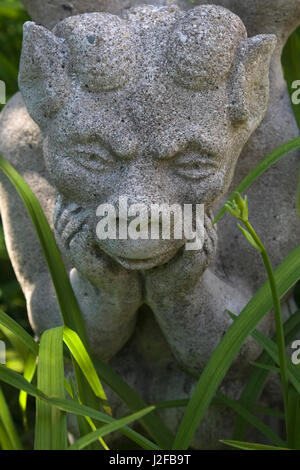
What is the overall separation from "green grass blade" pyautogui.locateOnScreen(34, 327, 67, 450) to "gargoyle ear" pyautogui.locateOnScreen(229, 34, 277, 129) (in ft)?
1.18

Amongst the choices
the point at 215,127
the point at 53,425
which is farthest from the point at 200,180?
the point at 53,425

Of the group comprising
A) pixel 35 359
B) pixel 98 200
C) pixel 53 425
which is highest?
pixel 98 200

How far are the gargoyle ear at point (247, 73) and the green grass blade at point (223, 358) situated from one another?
21 centimetres

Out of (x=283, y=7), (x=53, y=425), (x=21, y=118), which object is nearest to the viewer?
(x=53, y=425)

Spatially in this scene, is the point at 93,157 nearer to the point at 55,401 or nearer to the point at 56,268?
the point at 56,268

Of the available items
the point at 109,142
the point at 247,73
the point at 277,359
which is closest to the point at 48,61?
the point at 109,142

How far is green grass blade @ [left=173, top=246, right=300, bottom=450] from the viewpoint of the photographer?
2.85 feet

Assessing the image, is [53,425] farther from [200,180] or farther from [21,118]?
[21,118]

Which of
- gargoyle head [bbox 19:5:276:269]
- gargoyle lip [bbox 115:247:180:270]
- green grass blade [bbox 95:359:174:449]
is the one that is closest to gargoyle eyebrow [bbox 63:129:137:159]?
gargoyle head [bbox 19:5:276:269]

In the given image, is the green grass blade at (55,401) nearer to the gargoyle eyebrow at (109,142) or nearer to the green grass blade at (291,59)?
the gargoyle eyebrow at (109,142)

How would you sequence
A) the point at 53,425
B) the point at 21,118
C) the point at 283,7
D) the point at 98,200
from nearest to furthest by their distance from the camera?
the point at 53,425, the point at 98,200, the point at 283,7, the point at 21,118

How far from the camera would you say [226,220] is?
45.2 inches

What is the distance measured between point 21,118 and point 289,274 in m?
0.54

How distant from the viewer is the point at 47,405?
0.84 metres
